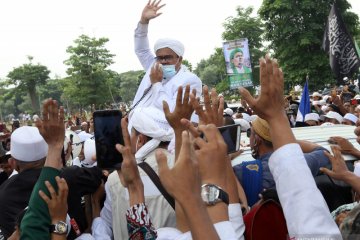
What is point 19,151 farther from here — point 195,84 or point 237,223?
point 195,84

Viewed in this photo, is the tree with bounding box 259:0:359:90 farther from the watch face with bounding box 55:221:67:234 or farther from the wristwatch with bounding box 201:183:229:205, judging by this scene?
the wristwatch with bounding box 201:183:229:205

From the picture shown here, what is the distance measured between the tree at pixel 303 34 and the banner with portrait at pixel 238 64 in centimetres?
1211

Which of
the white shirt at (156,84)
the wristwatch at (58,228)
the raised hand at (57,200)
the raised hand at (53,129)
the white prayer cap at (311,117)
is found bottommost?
the white prayer cap at (311,117)

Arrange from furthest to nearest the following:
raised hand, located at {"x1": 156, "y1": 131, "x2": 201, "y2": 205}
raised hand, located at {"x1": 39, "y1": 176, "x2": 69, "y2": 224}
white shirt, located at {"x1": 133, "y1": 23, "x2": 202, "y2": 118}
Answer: white shirt, located at {"x1": 133, "y1": 23, "x2": 202, "y2": 118}
raised hand, located at {"x1": 39, "y1": 176, "x2": 69, "y2": 224}
raised hand, located at {"x1": 156, "y1": 131, "x2": 201, "y2": 205}

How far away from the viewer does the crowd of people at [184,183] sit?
132cm

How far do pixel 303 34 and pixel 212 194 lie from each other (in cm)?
2989

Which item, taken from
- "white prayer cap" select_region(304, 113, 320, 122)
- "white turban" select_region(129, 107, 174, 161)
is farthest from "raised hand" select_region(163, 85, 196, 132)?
→ "white prayer cap" select_region(304, 113, 320, 122)

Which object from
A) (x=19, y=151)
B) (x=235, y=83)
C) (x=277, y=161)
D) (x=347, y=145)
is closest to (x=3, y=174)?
(x=19, y=151)

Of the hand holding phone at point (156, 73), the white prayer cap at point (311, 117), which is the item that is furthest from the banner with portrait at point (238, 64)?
the hand holding phone at point (156, 73)

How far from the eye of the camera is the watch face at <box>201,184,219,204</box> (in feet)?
4.66

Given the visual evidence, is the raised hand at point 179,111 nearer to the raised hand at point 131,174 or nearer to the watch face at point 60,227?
Answer: the raised hand at point 131,174

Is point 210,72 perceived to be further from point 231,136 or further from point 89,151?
point 231,136

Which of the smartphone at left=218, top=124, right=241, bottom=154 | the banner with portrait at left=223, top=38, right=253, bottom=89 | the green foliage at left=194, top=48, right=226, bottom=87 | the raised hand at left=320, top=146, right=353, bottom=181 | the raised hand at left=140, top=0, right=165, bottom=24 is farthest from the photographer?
the green foliage at left=194, top=48, right=226, bottom=87

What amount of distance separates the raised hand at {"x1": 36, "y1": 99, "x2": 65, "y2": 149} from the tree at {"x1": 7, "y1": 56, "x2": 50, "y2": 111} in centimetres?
6254
